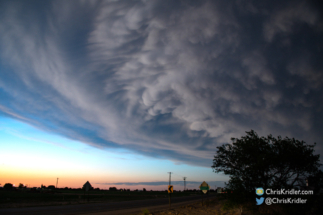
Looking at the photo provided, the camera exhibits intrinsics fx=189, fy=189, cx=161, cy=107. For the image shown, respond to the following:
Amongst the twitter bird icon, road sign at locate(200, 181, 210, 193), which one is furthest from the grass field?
the twitter bird icon

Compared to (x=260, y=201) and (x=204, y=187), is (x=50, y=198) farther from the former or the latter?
(x=260, y=201)

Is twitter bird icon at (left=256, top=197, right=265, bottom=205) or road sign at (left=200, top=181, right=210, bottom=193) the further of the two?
road sign at (left=200, top=181, right=210, bottom=193)

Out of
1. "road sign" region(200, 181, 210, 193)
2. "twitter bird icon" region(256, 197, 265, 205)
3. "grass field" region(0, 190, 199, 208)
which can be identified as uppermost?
"road sign" region(200, 181, 210, 193)

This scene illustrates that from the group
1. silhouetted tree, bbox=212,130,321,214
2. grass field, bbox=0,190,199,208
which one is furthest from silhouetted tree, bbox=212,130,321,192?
grass field, bbox=0,190,199,208

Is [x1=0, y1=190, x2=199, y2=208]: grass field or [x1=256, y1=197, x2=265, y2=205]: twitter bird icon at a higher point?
[x1=256, y1=197, x2=265, y2=205]: twitter bird icon

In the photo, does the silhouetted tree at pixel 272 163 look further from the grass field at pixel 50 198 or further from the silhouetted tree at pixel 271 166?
the grass field at pixel 50 198

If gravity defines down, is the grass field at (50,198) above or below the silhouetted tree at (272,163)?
below

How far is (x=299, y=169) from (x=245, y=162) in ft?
16.9

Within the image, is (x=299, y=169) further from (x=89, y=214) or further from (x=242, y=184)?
(x=89, y=214)

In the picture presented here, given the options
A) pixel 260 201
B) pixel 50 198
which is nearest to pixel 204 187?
pixel 260 201

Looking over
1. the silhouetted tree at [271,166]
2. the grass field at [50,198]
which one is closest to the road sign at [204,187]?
the silhouetted tree at [271,166]

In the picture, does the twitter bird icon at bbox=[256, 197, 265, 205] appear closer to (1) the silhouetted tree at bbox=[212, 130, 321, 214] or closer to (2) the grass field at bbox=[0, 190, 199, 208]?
(1) the silhouetted tree at bbox=[212, 130, 321, 214]

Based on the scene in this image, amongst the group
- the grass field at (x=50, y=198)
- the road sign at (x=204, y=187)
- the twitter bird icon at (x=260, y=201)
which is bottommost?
the grass field at (x=50, y=198)

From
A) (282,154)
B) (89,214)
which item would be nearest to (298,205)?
(282,154)
